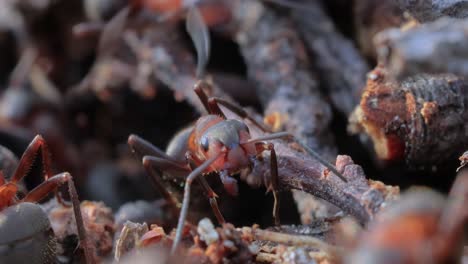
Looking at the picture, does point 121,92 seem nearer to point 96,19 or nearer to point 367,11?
point 96,19

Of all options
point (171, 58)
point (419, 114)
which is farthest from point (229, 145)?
point (171, 58)

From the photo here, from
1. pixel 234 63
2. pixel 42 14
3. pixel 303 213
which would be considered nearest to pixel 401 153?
pixel 303 213

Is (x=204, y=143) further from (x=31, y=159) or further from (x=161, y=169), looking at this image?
(x=31, y=159)

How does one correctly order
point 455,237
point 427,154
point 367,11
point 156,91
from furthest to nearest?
point 156,91
point 367,11
point 427,154
point 455,237

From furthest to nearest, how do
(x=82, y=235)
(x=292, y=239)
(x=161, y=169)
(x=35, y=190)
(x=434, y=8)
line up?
1. (x=161, y=169)
2. (x=35, y=190)
3. (x=82, y=235)
4. (x=434, y=8)
5. (x=292, y=239)

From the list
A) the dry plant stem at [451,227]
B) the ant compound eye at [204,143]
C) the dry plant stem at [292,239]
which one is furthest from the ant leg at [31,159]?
the dry plant stem at [451,227]

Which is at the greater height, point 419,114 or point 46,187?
point 419,114

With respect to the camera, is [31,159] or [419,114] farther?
[31,159]
